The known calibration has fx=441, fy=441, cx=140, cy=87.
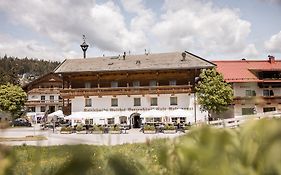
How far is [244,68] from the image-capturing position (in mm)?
56281

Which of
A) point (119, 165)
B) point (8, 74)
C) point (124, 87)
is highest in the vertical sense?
point (8, 74)

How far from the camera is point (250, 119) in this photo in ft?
3.31

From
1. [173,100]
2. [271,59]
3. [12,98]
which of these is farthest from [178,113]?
[12,98]

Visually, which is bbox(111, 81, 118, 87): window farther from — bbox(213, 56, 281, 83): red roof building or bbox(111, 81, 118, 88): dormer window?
bbox(213, 56, 281, 83): red roof building

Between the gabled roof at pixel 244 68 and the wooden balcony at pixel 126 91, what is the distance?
22.0ft

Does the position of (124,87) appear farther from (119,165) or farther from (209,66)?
(119,165)

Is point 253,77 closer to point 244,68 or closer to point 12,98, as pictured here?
point 244,68

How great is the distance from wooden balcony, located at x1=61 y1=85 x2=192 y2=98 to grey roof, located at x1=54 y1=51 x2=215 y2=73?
2247 mm

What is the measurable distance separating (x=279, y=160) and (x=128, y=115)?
50.5 m

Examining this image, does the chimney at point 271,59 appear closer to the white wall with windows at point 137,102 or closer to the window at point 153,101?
the white wall with windows at point 137,102

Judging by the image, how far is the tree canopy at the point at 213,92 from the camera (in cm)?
4656

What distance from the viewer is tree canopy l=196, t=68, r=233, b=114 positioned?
153 ft

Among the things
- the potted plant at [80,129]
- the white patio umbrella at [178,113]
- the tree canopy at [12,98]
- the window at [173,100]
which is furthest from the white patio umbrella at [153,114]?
the tree canopy at [12,98]

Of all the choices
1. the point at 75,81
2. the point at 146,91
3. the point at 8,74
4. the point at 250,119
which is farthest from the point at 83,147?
the point at 8,74
